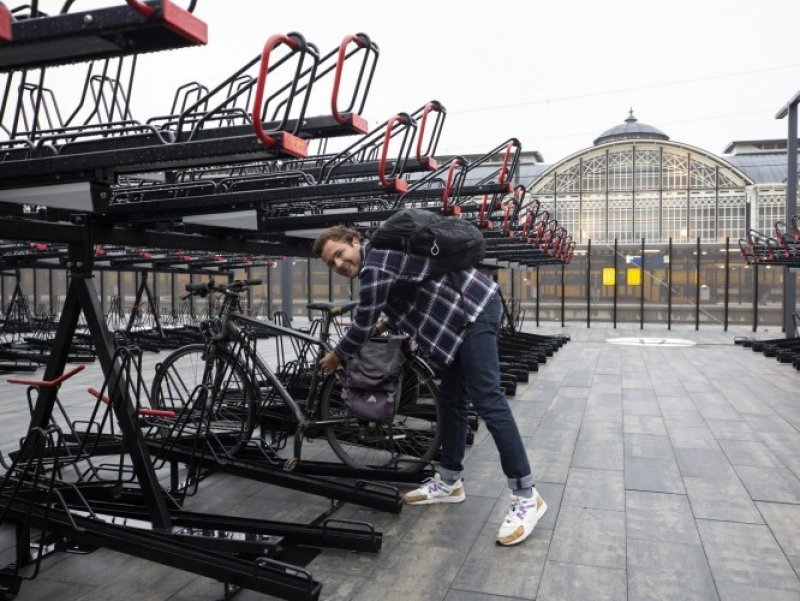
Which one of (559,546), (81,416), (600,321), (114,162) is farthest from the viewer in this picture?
(600,321)

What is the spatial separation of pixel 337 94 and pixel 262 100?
0.49 m

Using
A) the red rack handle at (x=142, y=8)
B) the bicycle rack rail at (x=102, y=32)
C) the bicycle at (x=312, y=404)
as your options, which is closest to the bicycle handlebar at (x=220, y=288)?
the bicycle at (x=312, y=404)

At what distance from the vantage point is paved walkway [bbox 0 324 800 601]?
2783mm

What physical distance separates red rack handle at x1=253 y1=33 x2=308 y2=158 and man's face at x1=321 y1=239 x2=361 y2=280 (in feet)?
3.76

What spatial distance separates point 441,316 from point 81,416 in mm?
4528

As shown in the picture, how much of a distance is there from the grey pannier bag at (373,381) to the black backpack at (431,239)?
60 cm

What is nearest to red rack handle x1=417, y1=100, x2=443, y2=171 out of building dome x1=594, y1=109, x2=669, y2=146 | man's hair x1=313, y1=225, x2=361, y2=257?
man's hair x1=313, y1=225, x2=361, y2=257

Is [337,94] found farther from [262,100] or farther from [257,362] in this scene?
[257,362]

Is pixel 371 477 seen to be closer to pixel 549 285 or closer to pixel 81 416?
pixel 81 416

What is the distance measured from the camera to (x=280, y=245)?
21.7 ft

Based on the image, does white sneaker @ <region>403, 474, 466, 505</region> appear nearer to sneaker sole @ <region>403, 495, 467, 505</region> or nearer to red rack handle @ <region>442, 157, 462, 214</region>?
sneaker sole @ <region>403, 495, 467, 505</region>

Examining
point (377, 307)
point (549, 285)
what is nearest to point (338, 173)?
point (377, 307)

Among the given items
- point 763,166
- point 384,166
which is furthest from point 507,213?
point 763,166

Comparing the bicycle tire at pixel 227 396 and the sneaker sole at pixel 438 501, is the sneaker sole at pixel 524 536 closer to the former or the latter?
the sneaker sole at pixel 438 501
